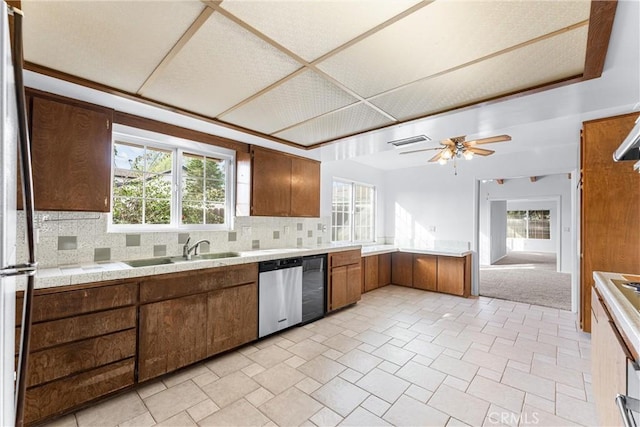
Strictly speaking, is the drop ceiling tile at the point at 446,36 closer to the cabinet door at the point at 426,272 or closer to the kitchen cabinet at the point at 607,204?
the kitchen cabinet at the point at 607,204

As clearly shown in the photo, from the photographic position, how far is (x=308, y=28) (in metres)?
1.35

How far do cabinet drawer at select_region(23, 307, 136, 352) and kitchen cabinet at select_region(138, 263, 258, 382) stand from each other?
4.5 inches

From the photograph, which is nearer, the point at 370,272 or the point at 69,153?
the point at 69,153

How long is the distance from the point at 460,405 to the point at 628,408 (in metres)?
1.22

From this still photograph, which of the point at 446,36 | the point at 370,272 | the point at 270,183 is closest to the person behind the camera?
the point at 446,36

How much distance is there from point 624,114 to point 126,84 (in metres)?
4.45

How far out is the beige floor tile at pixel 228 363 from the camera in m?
2.35

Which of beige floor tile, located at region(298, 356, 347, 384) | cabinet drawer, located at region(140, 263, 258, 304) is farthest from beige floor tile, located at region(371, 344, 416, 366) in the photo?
cabinet drawer, located at region(140, 263, 258, 304)

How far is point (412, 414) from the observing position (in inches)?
73.0

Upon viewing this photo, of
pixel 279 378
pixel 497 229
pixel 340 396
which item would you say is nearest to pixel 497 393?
pixel 340 396

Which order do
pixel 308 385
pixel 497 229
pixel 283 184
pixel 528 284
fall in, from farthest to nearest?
pixel 497 229 → pixel 528 284 → pixel 283 184 → pixel 308 385

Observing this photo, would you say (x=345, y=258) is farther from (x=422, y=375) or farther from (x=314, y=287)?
(x=422, y=375)

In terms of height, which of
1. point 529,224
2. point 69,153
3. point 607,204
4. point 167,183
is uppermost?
point 69,153

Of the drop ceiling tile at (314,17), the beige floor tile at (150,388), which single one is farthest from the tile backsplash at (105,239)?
the drop ceiling tile at (314,17)
